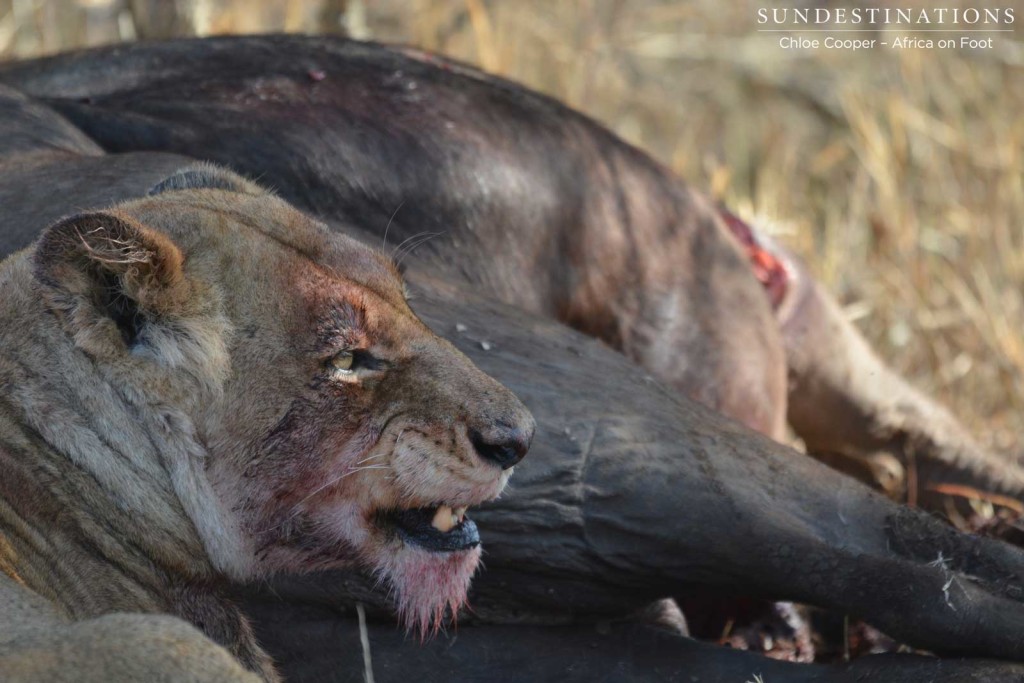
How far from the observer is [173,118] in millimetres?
4184

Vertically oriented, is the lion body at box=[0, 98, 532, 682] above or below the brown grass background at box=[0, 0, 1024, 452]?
above

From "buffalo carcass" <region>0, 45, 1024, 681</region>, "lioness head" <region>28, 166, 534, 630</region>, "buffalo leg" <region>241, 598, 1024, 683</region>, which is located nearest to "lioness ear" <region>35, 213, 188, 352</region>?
"lioness head" <region>28, 166, 534, 630</region>

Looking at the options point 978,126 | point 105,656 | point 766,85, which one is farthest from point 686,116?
point 105,656

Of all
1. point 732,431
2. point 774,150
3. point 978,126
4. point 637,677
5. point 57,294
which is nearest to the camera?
point 57,294

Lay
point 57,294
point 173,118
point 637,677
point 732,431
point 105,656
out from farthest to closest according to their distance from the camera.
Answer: point 173,118, point 732,431, point 637,677, point 57,294, point 105,656

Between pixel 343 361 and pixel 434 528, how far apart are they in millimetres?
410

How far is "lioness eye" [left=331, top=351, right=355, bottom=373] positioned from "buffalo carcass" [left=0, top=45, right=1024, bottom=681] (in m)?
0.77

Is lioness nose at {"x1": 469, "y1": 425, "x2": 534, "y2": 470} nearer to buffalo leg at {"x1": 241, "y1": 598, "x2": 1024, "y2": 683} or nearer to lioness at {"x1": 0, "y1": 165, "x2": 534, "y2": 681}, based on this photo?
lioness at {"x1": 0, "y1": 165, "x2": 534, "y2": 681}

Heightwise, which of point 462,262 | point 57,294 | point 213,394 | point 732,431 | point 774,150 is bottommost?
point 774,150

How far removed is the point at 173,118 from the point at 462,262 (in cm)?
90

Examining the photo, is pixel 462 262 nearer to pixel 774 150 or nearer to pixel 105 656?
pixel 105 656

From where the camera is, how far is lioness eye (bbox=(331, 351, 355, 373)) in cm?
277

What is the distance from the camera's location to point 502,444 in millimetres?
2811

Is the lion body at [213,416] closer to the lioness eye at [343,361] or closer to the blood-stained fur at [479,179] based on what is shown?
the lioness eye at [343,361]
